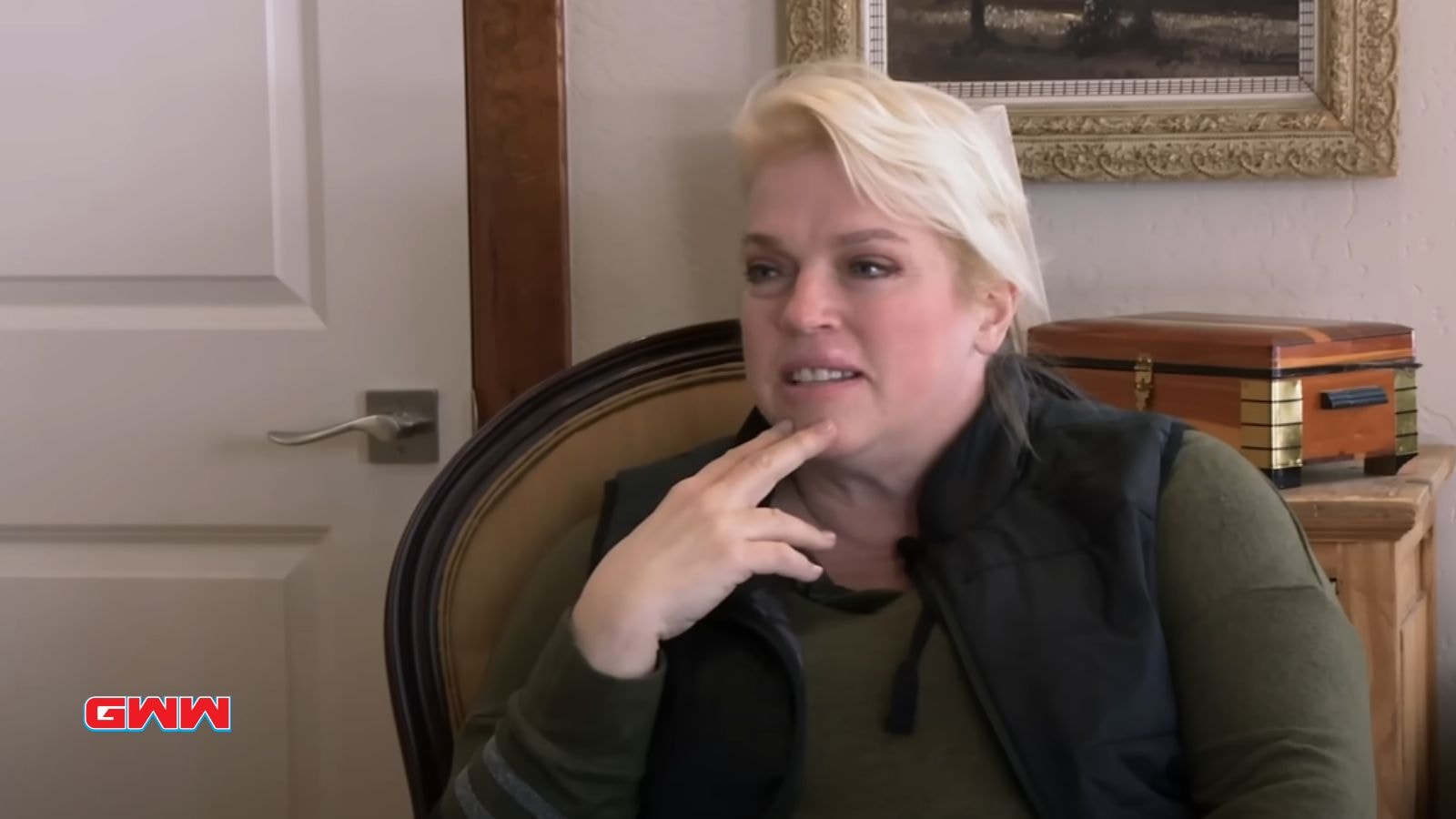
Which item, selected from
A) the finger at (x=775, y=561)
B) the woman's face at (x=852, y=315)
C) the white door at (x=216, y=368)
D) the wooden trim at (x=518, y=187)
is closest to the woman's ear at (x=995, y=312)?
the woman's face at (x=852, y=315)

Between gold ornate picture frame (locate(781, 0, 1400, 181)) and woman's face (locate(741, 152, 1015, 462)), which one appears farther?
gold ornate picture frame (locate(781, 0, 1400, 181))

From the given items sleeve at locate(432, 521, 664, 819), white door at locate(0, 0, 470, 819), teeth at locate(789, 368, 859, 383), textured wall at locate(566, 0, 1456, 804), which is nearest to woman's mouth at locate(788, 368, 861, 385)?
teeth at locate(789, 368, 859, 383)

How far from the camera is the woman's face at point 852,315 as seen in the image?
45.4 inches

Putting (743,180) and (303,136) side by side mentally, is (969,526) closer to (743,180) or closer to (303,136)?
(743,180)

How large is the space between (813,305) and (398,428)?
28.8 inches

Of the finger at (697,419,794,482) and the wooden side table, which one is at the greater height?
the finger at (697,419,794,482)

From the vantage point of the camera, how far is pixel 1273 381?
1286mm

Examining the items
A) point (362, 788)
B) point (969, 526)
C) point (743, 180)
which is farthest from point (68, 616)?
point (969, 526)

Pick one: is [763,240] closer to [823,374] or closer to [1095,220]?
[823,374]

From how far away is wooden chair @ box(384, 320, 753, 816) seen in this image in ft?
4.50

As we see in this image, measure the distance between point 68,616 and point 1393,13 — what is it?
1.67 m

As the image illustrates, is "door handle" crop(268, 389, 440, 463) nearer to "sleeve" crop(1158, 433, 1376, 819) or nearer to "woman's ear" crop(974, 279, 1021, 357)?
"woman's ear" crop(974, 279, 1021, 357)

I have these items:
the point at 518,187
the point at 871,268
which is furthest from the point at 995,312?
the point at 518,187

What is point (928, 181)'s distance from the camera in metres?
1.16
